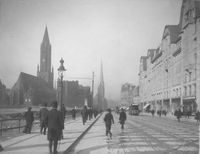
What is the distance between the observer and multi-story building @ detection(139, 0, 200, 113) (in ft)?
155

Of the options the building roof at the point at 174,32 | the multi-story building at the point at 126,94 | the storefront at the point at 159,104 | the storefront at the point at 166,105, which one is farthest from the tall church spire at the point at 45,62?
the building roof at the point at 174,32

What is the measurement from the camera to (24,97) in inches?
4311

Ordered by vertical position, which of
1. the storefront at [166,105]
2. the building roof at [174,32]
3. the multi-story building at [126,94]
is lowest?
the storefront at [166,105]

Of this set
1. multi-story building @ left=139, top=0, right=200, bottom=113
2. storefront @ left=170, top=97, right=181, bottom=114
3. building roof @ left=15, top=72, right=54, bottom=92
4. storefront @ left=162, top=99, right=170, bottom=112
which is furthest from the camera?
building roof @ left=15, top=72, right=54, bottom=92

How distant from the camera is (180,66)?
57.3m

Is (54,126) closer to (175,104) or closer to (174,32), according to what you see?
(175,104)

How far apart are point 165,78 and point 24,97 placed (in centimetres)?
5815

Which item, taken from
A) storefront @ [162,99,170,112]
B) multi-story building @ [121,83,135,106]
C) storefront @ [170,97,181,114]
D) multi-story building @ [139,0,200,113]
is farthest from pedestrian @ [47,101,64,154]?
multi-story building @ [121,83,135,106]

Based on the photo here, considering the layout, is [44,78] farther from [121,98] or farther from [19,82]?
[121,98]

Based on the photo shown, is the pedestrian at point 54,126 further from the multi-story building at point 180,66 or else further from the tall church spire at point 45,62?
Answer: the tall church spire at point 45,62

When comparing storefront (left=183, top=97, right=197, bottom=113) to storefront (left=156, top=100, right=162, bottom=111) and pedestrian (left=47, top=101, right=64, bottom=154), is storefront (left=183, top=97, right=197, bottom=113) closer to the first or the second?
storefront (left=156, top=100, right=162, bottom=111)

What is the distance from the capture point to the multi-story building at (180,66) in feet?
155

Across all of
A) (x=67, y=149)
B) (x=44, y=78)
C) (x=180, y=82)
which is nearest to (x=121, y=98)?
(x=44, y=78)

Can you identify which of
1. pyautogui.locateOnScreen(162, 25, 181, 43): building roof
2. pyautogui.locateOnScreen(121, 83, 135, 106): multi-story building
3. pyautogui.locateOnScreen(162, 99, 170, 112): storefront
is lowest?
pyautogui.locateOnScreen(162, 99, 170, 112): storefront
